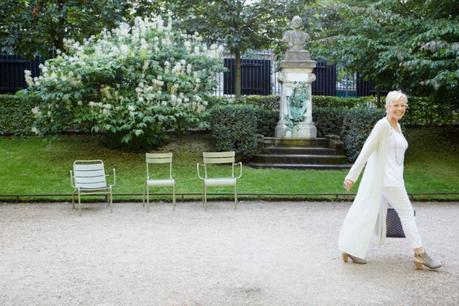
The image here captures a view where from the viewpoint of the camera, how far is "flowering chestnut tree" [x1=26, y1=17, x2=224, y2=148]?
44.7 feet

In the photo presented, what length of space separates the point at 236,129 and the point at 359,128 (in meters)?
3.04

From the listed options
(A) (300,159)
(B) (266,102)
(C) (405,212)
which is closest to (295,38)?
(B) (266,102)

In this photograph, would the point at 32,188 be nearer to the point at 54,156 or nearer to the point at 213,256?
the point at 54,156

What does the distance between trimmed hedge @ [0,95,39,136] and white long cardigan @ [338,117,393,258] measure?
40.3 ft

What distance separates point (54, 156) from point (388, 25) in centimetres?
932

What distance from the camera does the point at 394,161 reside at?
22.0ft

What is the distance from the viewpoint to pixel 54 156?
14781mm

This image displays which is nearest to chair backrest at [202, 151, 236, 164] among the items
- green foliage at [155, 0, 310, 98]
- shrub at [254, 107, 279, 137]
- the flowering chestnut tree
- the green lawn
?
the green lawn

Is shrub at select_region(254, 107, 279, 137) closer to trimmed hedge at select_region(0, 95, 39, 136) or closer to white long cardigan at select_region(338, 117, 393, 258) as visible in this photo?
trimmed hedge at select_region(0, 95, 39, 136)

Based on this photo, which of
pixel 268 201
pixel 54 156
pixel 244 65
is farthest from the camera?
pixel 244 65

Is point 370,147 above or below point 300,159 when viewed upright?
above

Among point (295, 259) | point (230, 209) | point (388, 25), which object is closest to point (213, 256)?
point (295, 259)

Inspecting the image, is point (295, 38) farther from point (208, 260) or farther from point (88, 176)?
point (208, 260)

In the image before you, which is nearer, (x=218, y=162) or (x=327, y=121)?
(x=218, y=162)
